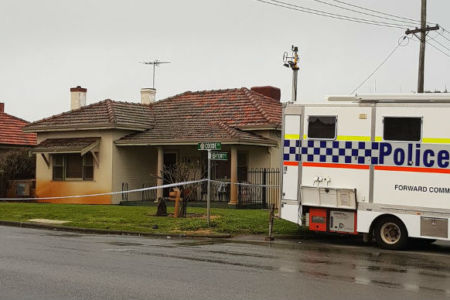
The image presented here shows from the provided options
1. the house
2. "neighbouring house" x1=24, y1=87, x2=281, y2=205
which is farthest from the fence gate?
the house

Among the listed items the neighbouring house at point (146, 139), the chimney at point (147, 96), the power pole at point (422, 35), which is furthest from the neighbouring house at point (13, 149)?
the power pole at point (422, 35)

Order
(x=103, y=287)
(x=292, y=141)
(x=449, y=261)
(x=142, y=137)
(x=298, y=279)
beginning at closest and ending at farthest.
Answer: (x=103, y=287)
(x=298, y=279)
(x=449, y=261)
(x=292, y=141)
(x=142, y=137)

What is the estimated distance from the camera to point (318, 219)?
16656 millimetres

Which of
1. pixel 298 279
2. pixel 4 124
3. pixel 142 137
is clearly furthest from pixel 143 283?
pixel 4 124

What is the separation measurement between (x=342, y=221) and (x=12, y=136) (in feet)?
87.0

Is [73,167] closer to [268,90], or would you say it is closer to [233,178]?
[233,178]

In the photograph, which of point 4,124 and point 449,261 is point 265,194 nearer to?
point 449,261

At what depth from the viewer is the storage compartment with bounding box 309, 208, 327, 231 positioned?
16.6 meters

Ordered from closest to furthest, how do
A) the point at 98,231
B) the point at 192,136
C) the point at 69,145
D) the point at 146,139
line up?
1. the point at 98,231
2. the point at 192,136
3. the point at 146,139
4. the point at 69,145

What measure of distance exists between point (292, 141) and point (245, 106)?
1370 cm

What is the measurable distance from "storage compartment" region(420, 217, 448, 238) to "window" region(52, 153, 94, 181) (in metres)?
18.5

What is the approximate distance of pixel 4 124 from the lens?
39.6 metres

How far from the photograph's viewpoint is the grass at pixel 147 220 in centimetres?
1888

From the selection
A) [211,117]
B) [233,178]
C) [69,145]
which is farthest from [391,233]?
[69,145]
